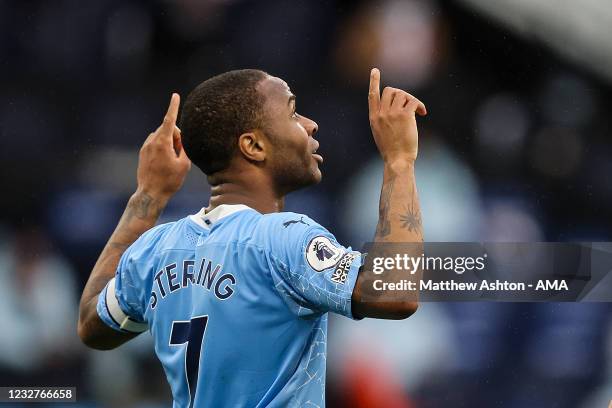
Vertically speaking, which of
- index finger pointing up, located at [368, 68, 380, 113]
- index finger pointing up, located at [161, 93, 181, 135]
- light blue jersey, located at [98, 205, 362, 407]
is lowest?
light blue jersey, located at [98, 205, 362, 407]

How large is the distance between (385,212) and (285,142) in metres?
0.35

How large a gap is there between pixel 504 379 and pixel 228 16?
7.42 feet

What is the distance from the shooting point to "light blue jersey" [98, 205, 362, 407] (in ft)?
5.40

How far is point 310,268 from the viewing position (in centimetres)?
162

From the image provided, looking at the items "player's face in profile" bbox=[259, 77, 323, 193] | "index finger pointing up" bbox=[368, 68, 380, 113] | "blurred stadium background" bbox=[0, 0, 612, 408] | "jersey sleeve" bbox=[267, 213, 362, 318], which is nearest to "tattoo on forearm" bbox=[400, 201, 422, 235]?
"jersey sleeve" bbox=[267, 213, 362, 318]

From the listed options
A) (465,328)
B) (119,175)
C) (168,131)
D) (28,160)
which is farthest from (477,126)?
(168,131)

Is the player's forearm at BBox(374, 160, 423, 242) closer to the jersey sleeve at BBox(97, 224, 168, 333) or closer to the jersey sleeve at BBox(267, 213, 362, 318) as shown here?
the jersey sleeve at BBox(267, 213, 362, 318)

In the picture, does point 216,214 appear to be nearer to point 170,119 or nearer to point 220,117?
point 220,117

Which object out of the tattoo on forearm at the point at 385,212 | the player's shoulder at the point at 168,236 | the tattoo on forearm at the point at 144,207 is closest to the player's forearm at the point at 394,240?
the tattoo on forearm at the point at 385,212

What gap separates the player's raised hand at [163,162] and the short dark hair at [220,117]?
0.26 m

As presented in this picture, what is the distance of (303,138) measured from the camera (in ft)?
6.45

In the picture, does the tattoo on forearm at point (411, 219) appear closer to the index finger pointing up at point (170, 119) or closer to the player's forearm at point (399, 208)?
the player's forearm at point (399, 208)

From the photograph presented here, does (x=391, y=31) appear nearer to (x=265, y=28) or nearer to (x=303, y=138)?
(x=265, y=28)

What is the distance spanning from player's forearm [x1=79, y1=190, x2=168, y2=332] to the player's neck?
13.7 inches
